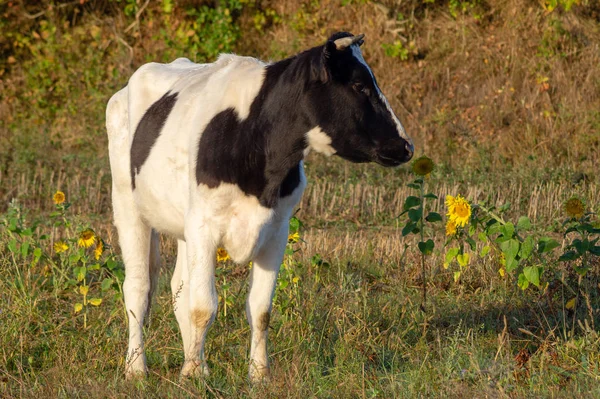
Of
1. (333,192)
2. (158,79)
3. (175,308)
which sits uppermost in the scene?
(158,79)

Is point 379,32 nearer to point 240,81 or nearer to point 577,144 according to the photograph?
point 577,144

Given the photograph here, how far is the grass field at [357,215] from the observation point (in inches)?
203

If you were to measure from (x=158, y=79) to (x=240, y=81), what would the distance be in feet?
2.91

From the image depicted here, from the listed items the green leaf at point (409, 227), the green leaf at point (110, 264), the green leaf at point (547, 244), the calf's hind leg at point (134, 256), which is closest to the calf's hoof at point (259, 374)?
the calf's hind leg at point (134, 256)

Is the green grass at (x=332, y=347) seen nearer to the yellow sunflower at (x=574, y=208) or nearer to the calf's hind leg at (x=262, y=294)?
the calf's hind leg at (x=262, y=294)

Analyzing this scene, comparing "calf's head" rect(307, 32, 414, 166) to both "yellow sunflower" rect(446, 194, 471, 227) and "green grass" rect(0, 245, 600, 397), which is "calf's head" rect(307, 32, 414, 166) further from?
"green grass" rect(0, 245, 600, 397)

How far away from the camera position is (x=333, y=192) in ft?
35.3

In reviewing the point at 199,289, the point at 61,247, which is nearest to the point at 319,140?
the point at 199,289

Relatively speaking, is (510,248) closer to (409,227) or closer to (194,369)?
(409,227)

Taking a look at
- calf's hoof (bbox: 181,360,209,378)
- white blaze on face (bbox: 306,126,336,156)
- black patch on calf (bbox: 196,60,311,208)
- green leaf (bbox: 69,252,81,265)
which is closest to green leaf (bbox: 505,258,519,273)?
white blaze on face (bbox: 306,126,336,156)

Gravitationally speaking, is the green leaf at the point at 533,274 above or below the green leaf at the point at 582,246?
below

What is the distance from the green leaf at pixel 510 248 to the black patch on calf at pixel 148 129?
203cm

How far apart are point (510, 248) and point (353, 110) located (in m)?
1.26

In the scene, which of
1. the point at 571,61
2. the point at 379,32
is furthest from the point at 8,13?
the point at 571,61
